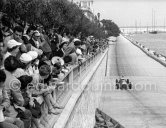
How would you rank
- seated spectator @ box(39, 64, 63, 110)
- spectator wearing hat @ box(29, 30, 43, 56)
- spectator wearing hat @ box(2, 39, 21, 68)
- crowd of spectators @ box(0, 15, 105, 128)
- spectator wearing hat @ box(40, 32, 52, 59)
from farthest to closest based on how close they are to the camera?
spectator wearing hat @ box(40, 32, 52, 59) → spectator wearing hat @ box(29, 30, 43, 56) → spectator wearing hat @ box(2, 39, 21, 68) → seated spectator @ box(39, 64, 63, 110) → crowd of spectators @ box(0, 15, 105, 128)

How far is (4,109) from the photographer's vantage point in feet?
Answer: 18.7

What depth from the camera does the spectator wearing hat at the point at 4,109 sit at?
5.37m

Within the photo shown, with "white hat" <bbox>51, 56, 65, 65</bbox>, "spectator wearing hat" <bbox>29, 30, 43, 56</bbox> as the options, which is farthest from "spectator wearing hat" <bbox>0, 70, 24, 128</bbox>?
"white hat" <bbox>51, 56, 65, 65</bbox>

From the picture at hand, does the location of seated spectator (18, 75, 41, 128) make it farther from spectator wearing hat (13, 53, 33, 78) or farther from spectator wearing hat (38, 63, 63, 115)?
spectator wearing hat (38, 63, 63, 115)

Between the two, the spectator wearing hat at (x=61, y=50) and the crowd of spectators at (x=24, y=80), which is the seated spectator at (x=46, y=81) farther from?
the spectator wearing hat at (x=61, y=50)

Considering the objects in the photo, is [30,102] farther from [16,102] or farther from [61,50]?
[61,50]

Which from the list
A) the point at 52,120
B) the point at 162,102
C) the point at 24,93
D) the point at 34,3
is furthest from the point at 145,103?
the point at 24,93

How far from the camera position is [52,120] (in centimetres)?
774

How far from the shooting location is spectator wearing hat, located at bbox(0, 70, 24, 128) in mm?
5373

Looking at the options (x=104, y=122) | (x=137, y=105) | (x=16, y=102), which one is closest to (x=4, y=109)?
(x=16, y=102)

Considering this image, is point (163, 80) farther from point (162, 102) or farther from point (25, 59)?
point (25, 59)

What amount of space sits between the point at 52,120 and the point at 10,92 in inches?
76.4

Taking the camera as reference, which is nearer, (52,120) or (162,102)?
(52,120)

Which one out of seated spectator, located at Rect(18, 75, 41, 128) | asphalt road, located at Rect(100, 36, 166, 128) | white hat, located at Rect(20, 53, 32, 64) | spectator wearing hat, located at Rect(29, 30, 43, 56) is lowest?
asphalt road, located at Rect(100, 36, 166, 128)
